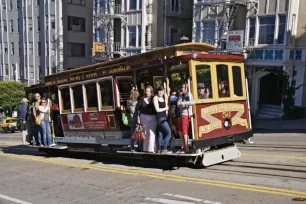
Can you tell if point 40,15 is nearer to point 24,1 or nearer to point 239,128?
point 24,1

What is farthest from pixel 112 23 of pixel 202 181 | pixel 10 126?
pixel 202 181

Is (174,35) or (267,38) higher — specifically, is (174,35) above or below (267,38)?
above

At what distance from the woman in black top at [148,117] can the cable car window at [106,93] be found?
4.77ft

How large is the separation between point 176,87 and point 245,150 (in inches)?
139

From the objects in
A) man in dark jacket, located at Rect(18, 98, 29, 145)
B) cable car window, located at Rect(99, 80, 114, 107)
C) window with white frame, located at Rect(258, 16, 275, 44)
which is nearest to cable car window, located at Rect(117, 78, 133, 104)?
cable car window, located at Rect(99, 80, 114, 107)

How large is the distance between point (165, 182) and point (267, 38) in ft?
63.4

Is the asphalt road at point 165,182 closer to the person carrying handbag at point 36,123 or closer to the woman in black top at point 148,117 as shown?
the woman in black top at point 148,117

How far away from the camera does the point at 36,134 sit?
13.3 meters

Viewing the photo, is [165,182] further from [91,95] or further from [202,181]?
[91,95]

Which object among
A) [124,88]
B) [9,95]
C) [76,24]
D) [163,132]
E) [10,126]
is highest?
[76,24]

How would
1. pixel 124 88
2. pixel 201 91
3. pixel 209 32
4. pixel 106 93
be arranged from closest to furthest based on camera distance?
pixel 201 91 → pixel 124 88 → pixel 106 93 → pixel 209 32

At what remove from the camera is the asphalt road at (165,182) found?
21.5ft

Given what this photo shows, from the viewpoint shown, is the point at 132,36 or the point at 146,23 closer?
the point at 146,23

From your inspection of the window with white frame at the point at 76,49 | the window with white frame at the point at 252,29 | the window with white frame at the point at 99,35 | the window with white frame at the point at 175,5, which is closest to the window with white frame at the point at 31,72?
the window with white frame at the point at 76,49
